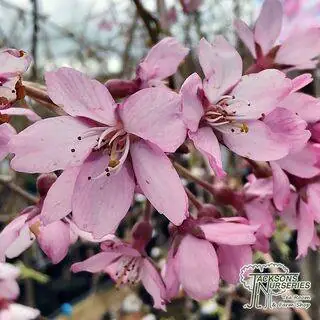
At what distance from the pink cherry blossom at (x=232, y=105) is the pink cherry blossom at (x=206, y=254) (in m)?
0.07

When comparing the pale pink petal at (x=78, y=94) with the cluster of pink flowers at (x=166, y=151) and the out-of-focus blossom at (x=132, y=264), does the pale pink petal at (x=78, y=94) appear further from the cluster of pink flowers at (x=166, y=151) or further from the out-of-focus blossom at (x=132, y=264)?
the out-of-focus blossom at (x=132, y=264)

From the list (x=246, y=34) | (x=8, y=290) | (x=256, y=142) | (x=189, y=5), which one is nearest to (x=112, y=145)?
(x=256, y=142)

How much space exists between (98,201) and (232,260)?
13cm

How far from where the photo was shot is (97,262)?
0.58m

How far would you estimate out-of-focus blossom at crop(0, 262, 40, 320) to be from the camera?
Result: 1.00 meters

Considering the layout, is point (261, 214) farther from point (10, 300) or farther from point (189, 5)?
point (189, 5)

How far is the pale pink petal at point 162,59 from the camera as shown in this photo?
0.53 m

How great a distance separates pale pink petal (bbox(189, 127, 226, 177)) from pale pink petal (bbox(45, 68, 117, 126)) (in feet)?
0.22

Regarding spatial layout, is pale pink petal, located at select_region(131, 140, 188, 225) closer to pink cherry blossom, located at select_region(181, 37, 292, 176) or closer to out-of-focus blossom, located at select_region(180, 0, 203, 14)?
pink cherry blossom, located at select_region(181, 37, 292, 176)

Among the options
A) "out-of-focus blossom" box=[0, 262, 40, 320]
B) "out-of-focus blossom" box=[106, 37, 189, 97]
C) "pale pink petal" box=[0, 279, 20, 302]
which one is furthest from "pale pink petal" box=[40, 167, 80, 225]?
"pale pink petal" box=[0, 279, 20, 302]

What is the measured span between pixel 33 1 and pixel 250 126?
0.87 meters

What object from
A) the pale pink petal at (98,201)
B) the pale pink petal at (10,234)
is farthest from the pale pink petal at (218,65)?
the pale pink petal at (10,234)

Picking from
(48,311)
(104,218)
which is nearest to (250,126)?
(104,218)

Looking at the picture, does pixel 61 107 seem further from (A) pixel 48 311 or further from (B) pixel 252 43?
(A) pixel 48 311
